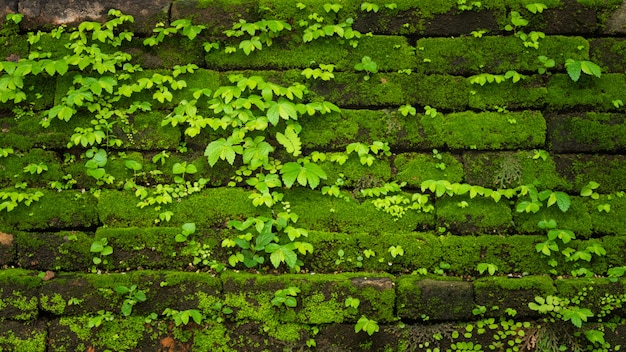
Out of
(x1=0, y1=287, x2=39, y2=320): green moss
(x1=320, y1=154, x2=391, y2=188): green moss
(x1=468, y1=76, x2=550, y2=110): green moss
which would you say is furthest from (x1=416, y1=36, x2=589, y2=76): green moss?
(x1=0, y1=287, x2=39, y2=320): green moss

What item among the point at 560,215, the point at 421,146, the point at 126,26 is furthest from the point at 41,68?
the point at 560,215

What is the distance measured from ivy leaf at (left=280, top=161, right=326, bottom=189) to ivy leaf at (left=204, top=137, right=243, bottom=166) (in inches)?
15.0

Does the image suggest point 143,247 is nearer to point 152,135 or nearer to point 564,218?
point 152,135

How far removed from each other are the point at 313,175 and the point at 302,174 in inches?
3.2

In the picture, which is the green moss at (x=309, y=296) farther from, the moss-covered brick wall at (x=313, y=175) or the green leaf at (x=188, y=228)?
the green leaf at (x=188, y=228)

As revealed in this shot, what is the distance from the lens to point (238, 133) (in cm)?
405

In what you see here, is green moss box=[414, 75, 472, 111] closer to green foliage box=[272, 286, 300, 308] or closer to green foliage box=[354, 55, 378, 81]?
green foliage box=[354, 55, 378, 81]

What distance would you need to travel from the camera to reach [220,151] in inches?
155

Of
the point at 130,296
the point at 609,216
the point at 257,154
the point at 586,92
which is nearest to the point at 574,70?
the point at 586,92

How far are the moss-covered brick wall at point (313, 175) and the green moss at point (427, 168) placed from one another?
0.5 inches

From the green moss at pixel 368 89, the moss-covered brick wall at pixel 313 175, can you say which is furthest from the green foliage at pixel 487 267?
the green moss at pixel 368 89

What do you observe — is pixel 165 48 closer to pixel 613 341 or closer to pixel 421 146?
pixel 421 146

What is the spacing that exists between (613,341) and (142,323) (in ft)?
10.4

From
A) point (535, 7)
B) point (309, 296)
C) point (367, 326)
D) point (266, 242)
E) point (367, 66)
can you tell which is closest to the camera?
point (367, 326)
